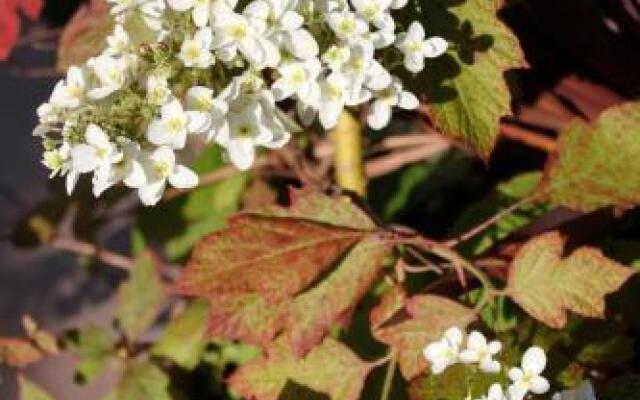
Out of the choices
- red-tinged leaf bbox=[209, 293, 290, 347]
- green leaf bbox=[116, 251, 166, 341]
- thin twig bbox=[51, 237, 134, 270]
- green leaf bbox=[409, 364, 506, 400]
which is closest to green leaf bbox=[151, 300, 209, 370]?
green leaf bbox=[116, 251, 166, 341]

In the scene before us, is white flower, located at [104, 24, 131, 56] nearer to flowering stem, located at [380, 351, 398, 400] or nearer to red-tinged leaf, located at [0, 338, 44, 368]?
flowering stem, located at [380, 351, 398, 400]

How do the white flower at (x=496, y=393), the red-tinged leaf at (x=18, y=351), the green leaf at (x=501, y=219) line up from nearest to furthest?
1. the white flower at (x=496, y=393)
2. the green leaf at (x=501, y=219)
3. the red-tinged leaf at (x=18, y=351)

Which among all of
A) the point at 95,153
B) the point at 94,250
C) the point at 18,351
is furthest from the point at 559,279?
the point at 94,250

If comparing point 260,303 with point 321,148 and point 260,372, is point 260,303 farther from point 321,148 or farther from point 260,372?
point 321,148

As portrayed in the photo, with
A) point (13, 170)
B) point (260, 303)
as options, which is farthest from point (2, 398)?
point (260, 303)

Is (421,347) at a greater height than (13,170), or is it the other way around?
(421,347)

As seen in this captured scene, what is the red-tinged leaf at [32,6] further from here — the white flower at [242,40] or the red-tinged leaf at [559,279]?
the red-tinged leaf at [559,279]

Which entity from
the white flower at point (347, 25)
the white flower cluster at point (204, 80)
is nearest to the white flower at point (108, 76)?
the white flower cluster at point (204, 80)
